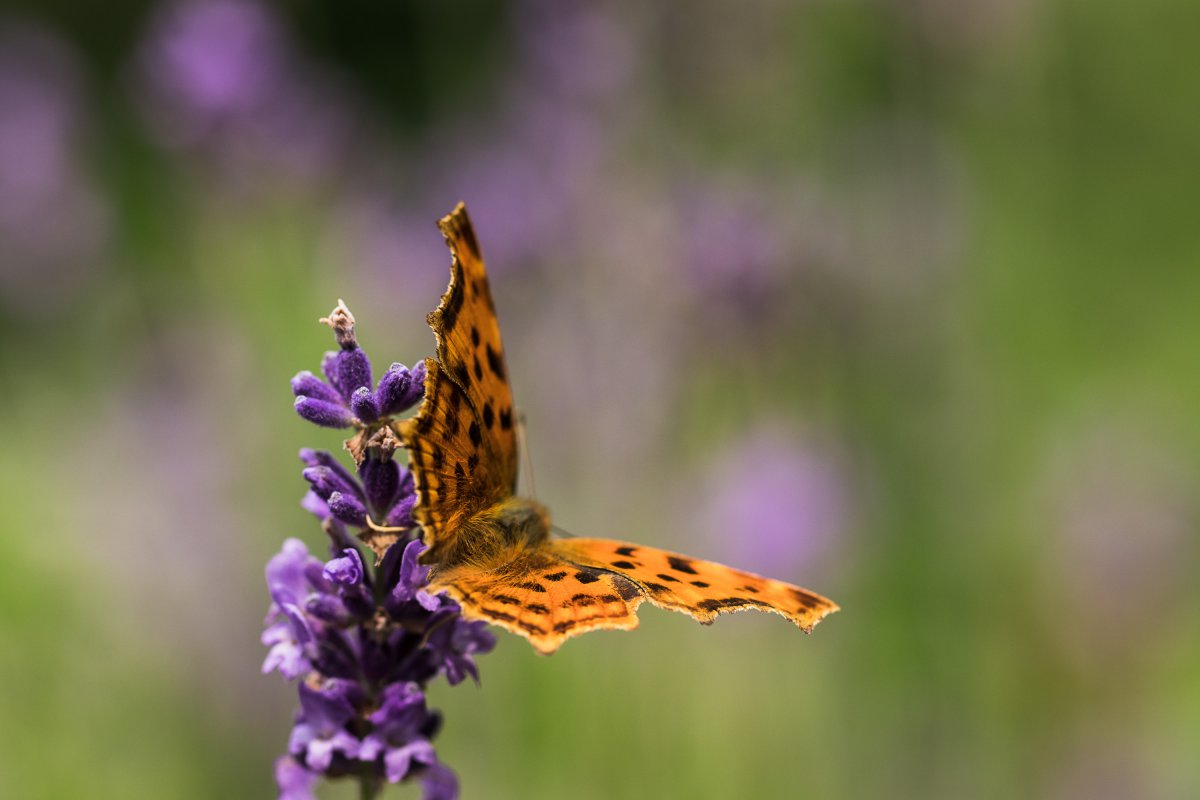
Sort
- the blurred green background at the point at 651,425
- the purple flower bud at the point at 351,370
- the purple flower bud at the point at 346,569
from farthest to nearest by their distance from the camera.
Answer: the blurred green background at the point at 651,425 < the purple flower bud at the point at 351,370 < the purple flower bud at the point at 346,569

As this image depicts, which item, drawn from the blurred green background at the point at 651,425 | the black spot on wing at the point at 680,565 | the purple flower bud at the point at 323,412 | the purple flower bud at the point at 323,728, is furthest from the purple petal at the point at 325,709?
the blurred green background at the point at 651,425

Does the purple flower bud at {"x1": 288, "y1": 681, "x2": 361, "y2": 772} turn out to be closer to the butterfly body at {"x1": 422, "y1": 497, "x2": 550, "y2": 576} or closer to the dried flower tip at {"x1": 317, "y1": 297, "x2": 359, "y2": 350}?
the butterfly body at {"x1": 422, "y1": 497, "x2": 550, "y2": 576}


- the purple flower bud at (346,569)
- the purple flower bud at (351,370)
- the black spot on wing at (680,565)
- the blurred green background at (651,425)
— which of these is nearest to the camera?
the purple flower bud at (346,569)

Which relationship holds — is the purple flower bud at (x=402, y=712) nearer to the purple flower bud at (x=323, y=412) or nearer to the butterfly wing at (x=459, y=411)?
the butterfly wing at (x=459, y=411)

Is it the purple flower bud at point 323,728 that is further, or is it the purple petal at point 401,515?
the purple petal at point 401,515

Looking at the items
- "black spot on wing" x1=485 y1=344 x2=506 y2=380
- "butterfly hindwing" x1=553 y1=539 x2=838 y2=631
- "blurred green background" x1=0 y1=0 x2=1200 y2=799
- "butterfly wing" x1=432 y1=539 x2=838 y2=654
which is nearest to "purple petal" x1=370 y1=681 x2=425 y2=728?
"butterfly wing" x1=432 y1=539 x2=838 y2=654
